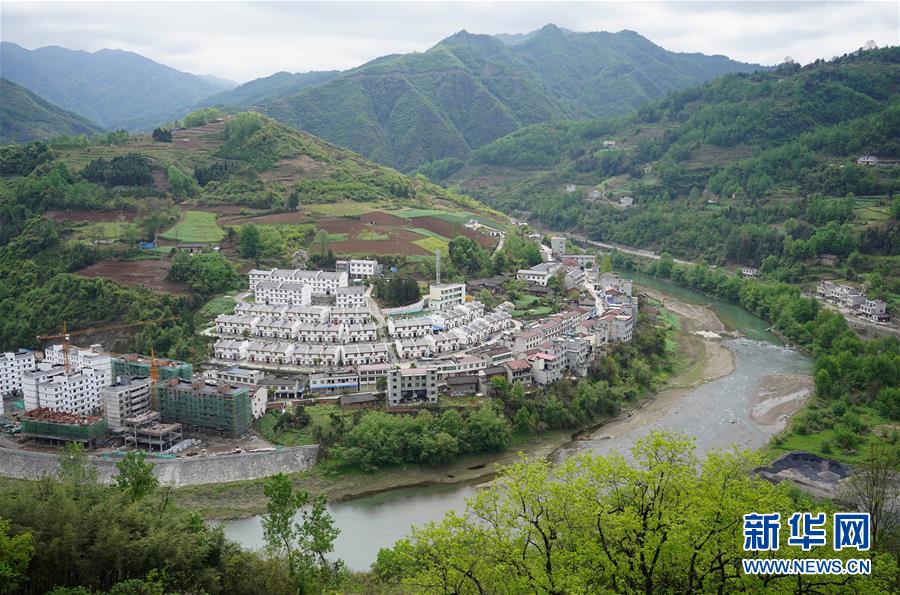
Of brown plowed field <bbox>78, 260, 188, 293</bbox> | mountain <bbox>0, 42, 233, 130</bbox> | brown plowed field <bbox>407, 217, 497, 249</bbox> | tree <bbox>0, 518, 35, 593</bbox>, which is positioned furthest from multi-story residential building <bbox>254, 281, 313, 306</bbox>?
mountain <bbox>0, 42, 233, 130</bbox>

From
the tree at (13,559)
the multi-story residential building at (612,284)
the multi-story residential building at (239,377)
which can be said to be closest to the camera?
the tree at (13,559)

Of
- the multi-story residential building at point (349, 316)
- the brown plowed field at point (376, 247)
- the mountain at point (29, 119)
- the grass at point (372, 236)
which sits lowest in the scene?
the multi-story residential building at point (349, 316)

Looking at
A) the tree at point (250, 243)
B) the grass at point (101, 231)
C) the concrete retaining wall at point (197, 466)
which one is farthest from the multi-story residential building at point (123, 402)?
the grass at point (101, 231)

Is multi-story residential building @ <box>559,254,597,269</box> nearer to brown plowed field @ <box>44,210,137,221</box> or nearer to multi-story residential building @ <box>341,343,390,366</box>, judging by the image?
multi-story residential building @ <box>341,343,390,366</box>

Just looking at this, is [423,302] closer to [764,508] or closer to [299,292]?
[299,292]

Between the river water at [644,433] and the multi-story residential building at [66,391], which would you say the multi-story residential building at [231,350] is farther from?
the river water at [644,433]

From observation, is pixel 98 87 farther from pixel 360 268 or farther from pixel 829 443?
pixel 829 443
